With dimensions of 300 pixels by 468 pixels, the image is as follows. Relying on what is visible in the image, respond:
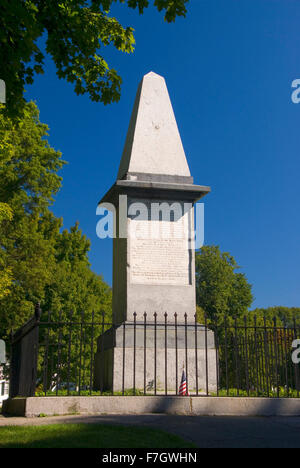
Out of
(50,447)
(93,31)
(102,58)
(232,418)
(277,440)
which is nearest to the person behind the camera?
(50,447)

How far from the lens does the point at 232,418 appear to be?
7.95 m

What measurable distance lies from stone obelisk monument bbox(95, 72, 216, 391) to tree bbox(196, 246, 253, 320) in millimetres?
33239

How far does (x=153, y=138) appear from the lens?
12266mm

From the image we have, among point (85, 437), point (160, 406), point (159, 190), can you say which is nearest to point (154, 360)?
point (160, 406)

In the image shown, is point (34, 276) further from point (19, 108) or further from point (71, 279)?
point (19, 108)

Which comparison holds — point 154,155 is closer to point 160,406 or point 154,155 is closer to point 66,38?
point 66,38

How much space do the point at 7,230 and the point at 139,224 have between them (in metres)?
15.3

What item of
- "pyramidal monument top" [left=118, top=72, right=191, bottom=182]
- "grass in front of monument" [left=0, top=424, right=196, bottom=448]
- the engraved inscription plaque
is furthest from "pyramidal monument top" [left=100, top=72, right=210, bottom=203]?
"grass in front of monument" [left=0, top=424, right=196, bottom=448]

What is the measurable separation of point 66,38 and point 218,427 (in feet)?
23.0

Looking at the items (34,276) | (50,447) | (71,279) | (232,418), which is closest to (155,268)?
(232,418)

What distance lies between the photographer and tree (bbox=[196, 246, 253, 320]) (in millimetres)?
44628

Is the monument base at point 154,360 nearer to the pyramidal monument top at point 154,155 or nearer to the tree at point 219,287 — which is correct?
the pyramidal monument top at point 154,155

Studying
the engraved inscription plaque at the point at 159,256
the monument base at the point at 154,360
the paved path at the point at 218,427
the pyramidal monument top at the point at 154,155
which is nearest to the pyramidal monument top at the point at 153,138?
the pyramidal monument top at the point at 154,155

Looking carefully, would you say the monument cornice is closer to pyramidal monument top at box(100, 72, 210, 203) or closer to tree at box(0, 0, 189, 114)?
pyramidal monument top at box(100, 72, 210, 203)
